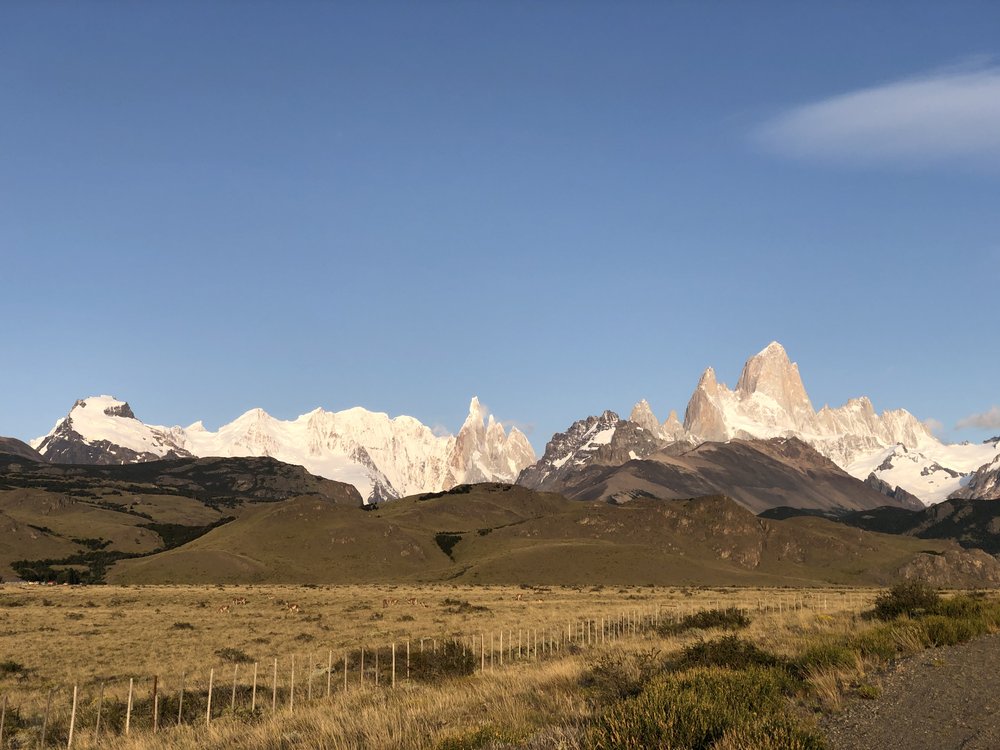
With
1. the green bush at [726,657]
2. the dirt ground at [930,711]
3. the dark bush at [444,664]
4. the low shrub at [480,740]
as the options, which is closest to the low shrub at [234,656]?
the dark bush at [444,664]

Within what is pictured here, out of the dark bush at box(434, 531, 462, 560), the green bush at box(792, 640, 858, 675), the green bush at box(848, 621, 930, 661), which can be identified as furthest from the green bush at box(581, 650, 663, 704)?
the dark bush at box(434, 531, 462, 560)

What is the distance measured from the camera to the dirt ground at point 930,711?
556 inches

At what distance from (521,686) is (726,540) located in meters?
180

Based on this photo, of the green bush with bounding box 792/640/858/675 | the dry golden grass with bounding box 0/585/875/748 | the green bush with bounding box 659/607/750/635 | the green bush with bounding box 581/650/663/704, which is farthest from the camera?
the green bush with bounding box 659/607/750/635

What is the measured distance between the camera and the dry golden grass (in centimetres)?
1786

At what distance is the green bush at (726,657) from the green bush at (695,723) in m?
8.44

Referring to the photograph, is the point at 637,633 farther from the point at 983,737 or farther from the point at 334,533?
the point at 334,533

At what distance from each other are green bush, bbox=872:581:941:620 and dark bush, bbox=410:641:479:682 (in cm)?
1601

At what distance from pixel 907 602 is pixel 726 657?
15247mm

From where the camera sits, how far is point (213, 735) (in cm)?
1856

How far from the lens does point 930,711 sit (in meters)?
16.0

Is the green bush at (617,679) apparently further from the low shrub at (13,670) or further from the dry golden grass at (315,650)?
the low shrub at (13,670)

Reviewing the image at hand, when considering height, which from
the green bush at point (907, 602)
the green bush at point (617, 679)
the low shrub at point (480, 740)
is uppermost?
the green bush at point (907, 602)

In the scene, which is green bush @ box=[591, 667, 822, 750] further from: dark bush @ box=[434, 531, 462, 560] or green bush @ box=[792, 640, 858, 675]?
dark bush @ box=[434, 531, 462, 560]
